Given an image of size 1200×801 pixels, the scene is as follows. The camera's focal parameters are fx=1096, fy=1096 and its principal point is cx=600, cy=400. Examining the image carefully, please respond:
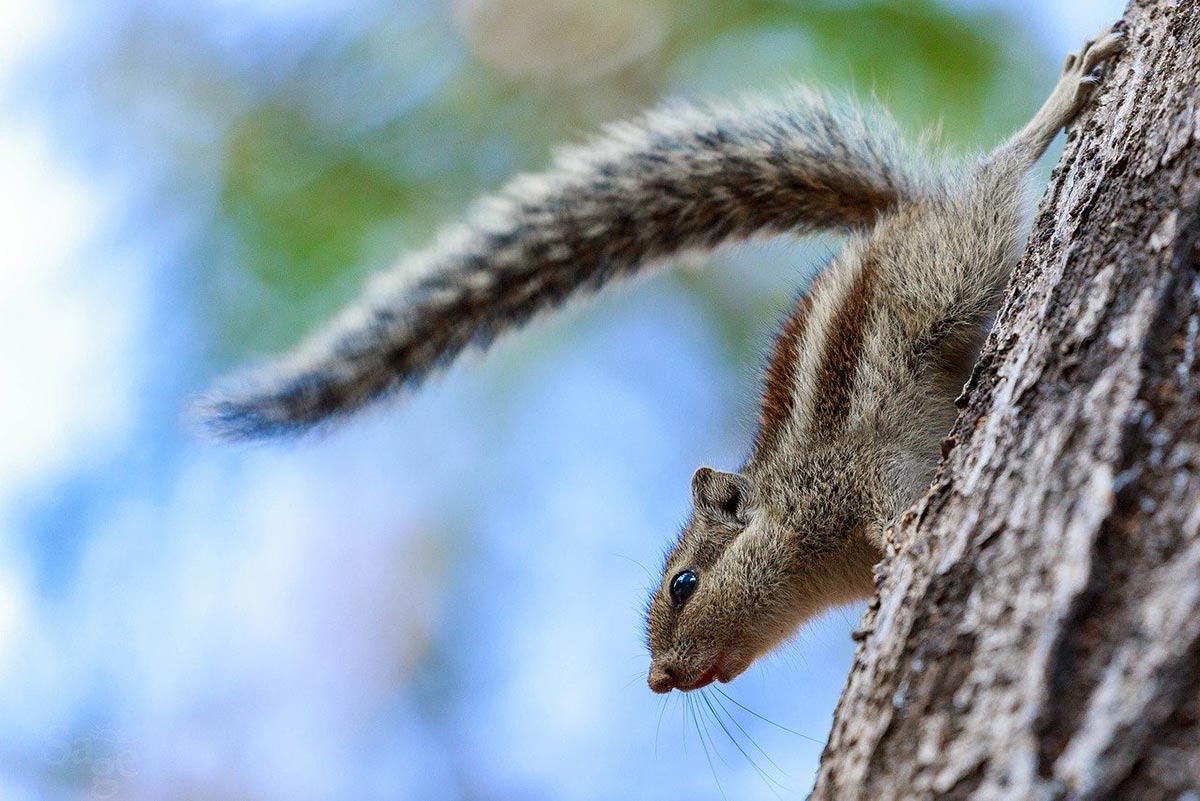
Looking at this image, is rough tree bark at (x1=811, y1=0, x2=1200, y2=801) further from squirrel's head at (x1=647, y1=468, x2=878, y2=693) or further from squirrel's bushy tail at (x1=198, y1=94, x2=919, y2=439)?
squirrel's bushy tail at (x1=198, y1=94, x2=919, y2=439)

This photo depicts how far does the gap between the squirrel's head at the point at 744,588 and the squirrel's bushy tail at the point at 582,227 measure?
0.92 metres

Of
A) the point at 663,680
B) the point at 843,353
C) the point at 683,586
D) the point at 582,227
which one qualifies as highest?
the point at 582,227

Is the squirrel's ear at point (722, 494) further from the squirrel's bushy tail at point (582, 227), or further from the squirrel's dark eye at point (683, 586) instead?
the squirrel's bushy tail at point (582, 227)

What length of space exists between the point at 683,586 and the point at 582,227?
1285 mm

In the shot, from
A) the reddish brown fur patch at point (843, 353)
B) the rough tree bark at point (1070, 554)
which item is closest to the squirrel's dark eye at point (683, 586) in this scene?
the reddish brown fur patch at point (843, 353)

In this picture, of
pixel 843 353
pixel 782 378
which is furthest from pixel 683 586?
pixel 843 353

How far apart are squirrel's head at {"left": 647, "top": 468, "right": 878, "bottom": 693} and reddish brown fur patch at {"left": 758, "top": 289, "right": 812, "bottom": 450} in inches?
7.5

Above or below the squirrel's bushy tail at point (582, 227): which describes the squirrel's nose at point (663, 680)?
below

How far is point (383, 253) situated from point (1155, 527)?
522cm

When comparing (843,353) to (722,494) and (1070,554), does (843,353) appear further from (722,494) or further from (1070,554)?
(1070,554)

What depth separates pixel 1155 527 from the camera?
134 centimetres

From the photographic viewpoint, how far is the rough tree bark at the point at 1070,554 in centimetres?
122

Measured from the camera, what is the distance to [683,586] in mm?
3445

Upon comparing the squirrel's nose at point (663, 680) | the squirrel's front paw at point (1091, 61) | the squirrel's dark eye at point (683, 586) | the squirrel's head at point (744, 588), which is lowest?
the squirrel's nose at point (663, 680)
